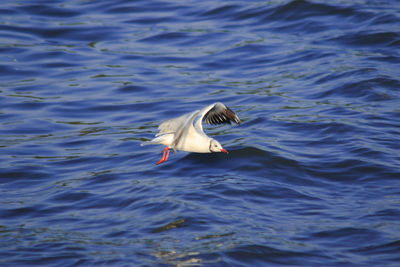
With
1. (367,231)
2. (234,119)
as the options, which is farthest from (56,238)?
(367,231)

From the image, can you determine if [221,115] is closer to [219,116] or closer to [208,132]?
[219,116]

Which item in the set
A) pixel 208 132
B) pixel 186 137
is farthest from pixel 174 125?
pixel 208 132

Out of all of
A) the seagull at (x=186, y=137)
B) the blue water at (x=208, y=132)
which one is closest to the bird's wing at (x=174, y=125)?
the seagull at (x=186, y=137)

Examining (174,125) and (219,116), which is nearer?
(174,125)

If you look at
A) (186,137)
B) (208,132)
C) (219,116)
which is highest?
(219,116)

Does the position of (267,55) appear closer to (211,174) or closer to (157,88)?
(157,88)

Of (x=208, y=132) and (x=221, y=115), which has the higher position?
(x=221, y=115)

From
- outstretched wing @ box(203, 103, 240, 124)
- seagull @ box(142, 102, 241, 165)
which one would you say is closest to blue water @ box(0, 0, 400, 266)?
seagull @ box(142, 102, 241, 165)

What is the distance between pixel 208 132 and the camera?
417 inches

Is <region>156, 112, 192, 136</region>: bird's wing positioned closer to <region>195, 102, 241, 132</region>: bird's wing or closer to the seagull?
the seagull

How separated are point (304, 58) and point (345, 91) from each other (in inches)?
89.1

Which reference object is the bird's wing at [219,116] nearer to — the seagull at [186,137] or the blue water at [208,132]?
the seagull at [186,137]

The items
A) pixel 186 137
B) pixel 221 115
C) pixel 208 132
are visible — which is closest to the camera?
pixel 186 137

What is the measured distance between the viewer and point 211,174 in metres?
8.80
